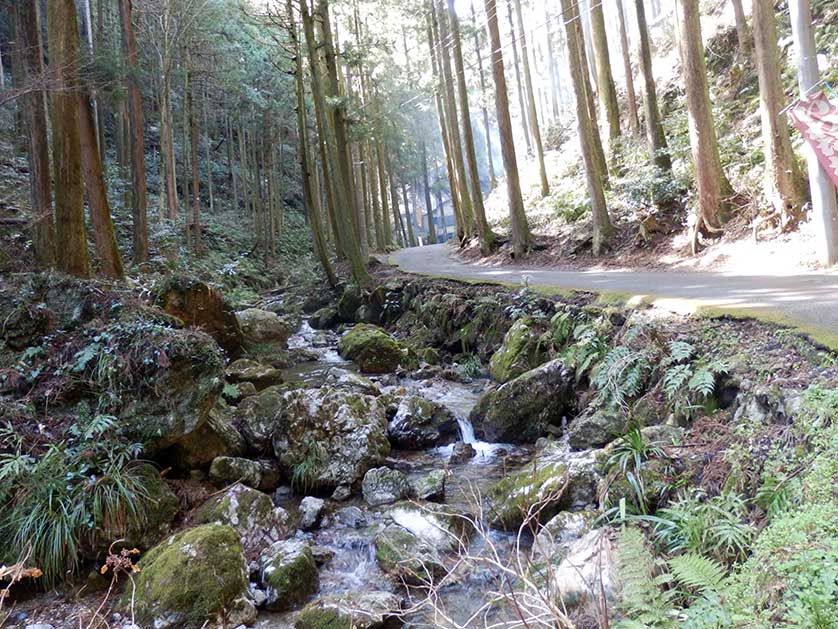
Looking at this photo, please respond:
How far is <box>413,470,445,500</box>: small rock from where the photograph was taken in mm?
5910

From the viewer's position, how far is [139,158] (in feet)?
47.7

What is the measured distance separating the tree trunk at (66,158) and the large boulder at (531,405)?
20.9 ft

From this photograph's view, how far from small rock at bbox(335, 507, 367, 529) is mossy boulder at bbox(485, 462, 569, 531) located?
1.31m

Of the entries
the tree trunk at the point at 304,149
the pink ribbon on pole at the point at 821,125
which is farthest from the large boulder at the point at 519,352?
the tree trunk at the point at 304,149

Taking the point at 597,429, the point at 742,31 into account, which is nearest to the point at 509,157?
the point at 742,31

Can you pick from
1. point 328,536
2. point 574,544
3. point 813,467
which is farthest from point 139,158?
point 813,467

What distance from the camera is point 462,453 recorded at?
23.1ft

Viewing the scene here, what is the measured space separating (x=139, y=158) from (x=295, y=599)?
44.7 ft

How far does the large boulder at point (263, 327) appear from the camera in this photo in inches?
516

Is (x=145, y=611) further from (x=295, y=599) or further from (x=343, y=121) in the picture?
(x=343, y=121)

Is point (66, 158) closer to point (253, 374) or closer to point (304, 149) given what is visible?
point (253, 374)

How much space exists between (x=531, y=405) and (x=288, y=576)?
12.6 feet

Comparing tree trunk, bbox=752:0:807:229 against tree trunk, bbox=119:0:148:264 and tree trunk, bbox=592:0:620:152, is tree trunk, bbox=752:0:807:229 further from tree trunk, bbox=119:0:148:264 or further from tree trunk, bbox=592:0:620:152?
tree trunk, bbox=119:0:148:264

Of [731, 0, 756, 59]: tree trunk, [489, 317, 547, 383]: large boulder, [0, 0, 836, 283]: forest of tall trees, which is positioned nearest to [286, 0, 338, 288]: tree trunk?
[0, 0, 836, 283]: forest of tall trees
